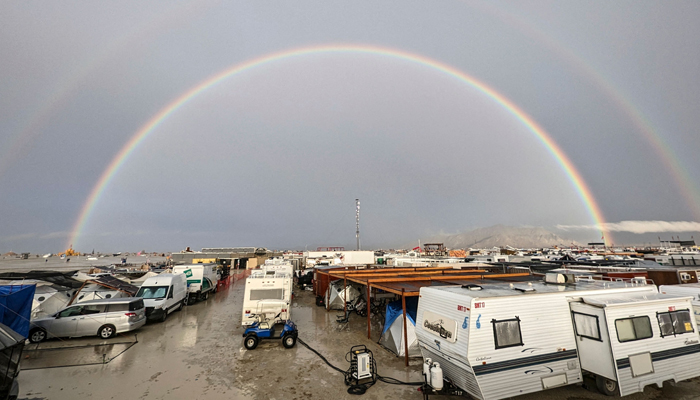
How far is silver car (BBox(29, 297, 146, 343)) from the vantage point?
1482 cm

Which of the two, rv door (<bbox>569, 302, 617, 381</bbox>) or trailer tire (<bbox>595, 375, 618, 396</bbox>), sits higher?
rv door (<bbox>569, 302, 617, 381</bbox>)

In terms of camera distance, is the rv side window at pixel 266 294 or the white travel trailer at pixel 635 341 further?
the rv side window at pixel 266 294

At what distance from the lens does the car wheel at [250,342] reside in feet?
45.5

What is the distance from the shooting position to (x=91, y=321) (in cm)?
1523

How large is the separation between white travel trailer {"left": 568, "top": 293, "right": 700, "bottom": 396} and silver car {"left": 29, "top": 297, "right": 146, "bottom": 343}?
1973cm

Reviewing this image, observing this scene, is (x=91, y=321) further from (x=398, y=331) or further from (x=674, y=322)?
(x=674, y=322)

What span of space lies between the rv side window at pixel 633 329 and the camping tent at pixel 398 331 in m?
6.95

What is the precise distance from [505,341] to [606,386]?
12.0 ft

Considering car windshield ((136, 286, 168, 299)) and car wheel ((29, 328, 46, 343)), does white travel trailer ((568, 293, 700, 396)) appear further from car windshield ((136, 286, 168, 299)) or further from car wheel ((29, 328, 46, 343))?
car windshield ((136, 286, 168, 299))

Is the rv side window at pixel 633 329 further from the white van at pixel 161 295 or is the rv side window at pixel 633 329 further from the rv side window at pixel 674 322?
the white van at pixel 161 295

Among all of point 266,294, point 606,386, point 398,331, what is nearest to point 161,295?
point 266,294

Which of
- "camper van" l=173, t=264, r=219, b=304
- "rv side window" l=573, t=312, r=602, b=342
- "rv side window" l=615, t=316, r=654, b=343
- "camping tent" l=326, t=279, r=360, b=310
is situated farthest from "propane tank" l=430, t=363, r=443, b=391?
"camper van" l=173, t=264, r=219, b=304

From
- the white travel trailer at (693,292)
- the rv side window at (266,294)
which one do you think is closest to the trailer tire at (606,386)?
the white travel trailer at (693,292)

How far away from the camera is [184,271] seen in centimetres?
2730
